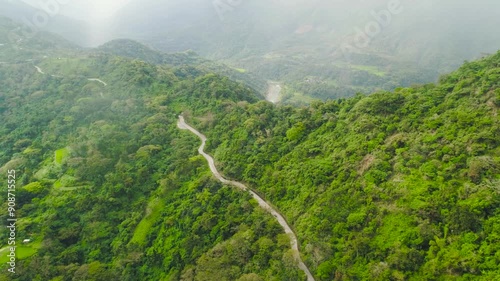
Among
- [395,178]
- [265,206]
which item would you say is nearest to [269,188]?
[265,206]

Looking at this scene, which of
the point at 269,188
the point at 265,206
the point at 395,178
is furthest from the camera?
the point at 269,188

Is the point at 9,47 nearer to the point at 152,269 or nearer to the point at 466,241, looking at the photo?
the point at 152,269

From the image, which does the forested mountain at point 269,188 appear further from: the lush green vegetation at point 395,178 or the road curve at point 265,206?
the road curve at point 265,206

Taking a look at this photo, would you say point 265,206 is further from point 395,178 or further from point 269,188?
point 395,178

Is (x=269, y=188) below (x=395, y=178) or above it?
below

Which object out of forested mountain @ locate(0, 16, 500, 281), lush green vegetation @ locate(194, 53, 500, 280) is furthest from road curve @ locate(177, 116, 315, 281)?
lush green vegetation @ locate(194, 53, 500, 280)

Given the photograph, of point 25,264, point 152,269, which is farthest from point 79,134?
point 152,269

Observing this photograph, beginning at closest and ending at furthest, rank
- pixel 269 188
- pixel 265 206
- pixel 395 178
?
pixel 395 178
pixel 265 206
pixel 269 188

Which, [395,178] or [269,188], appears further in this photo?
[269,188]
